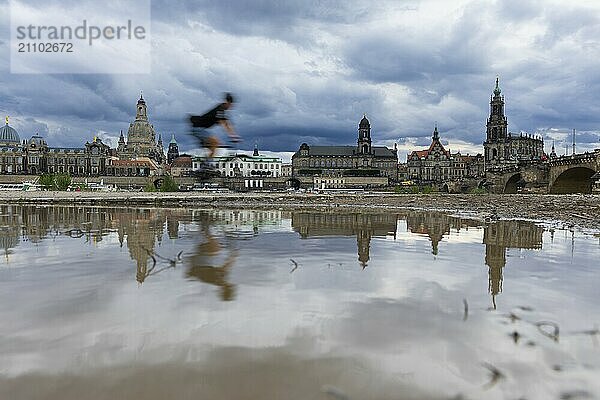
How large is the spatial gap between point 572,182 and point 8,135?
19050 cm

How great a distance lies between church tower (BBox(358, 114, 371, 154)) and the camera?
196 meters

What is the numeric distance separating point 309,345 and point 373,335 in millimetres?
715

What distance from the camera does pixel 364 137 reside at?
19725 cm

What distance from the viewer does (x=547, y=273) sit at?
7637mm

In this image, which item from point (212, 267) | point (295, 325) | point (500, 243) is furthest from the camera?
point (500, 243)

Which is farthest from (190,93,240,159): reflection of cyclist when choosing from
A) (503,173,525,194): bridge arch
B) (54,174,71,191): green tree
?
(503,173,525,194): bridge arch

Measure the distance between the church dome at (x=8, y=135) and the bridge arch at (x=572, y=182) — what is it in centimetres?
18342

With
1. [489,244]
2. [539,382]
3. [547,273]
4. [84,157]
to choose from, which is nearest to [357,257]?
[547,273]

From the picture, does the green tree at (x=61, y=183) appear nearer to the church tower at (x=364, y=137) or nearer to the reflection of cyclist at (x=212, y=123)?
the reflection of cyclist at (x=212, y=123)

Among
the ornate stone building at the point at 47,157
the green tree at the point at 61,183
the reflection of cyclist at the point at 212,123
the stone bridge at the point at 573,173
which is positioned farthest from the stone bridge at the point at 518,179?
the ornate stone building at the point at 47,157

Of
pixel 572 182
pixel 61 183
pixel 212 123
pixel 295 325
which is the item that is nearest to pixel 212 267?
pixel 295 325

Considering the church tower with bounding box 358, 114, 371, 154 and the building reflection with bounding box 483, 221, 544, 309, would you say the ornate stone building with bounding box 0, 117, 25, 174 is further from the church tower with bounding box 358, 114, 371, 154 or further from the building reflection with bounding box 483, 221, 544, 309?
the building reflection with bounding box 483, 221, 544, 309

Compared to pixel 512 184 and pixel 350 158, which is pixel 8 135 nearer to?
pixel 350 158

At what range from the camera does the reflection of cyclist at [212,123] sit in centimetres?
1186
